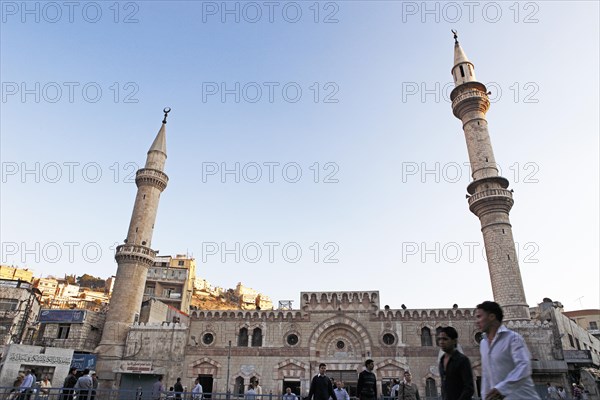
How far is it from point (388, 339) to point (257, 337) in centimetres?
916

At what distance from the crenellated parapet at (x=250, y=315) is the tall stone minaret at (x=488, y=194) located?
1338 cm

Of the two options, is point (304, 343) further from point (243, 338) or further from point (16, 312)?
point (16, 312)

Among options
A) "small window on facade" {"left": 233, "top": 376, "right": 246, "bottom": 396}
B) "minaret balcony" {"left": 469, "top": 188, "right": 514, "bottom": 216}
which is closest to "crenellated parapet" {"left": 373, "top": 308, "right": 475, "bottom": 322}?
"minaret balcony" {"left": 469, "top": 188, "right": 514, "bottom": 216}

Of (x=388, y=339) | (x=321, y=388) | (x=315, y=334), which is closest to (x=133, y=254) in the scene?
(x=315, y=334)

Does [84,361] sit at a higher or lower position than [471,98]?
lower

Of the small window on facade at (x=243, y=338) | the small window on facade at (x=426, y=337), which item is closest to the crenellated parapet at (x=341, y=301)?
the small window on facade at (x=426, y=337)

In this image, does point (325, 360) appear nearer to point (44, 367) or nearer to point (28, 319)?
point (44, 367)

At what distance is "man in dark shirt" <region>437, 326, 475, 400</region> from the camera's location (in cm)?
495

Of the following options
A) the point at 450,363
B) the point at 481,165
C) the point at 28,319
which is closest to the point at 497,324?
the point at 450,363

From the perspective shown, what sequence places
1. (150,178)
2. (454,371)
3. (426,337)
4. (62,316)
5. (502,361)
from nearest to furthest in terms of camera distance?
(502,361) < (454,371) < (426,337) < (62,316) < (150,178)

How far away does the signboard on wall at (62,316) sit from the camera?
30.2m

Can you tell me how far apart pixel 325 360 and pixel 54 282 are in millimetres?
66312

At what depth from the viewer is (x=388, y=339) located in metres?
28.9

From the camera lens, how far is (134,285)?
30.8 m
